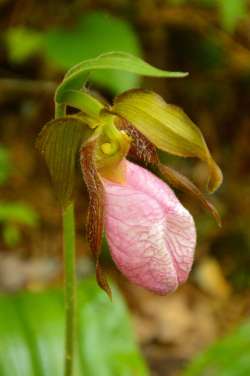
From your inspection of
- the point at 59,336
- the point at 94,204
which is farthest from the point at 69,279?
the point at 59,336

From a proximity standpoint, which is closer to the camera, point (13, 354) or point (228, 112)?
point (13, 354)

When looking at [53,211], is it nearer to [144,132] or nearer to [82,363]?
[82,363]

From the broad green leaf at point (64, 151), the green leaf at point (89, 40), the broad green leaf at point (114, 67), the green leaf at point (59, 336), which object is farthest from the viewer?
the green leaf at point (89, 40)

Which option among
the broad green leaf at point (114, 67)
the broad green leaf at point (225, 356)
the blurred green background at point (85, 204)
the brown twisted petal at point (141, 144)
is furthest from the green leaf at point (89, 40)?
the broad green leaf at point (114, 67)

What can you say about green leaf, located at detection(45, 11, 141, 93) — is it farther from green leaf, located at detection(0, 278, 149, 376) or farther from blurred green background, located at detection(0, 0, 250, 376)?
green leaf, located at detection(0, 278, 149, 376)

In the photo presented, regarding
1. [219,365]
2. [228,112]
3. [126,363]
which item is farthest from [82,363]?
[228,112]

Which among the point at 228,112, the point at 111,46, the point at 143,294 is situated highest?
the point at 111,46

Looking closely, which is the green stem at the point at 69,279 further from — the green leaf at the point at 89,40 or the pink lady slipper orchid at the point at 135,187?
the green leaf at the point at 89,40
